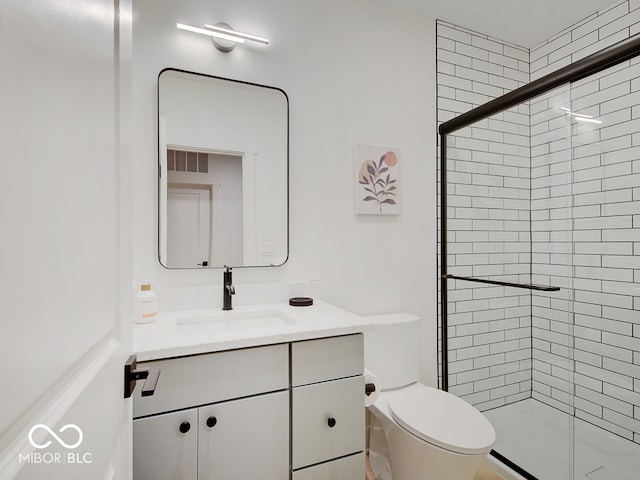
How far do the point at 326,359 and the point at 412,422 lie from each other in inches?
20.7

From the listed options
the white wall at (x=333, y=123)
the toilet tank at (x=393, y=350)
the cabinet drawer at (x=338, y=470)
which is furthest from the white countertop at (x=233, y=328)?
the cabinet drawer at (x=338, y=470)

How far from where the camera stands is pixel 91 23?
46 centimetres

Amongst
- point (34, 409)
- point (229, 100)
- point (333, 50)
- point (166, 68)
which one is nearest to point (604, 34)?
point (333, 50)

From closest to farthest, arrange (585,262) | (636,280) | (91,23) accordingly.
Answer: (91,23) → (636,280) → (585,262)

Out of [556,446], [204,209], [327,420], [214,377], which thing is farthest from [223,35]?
[556,446]

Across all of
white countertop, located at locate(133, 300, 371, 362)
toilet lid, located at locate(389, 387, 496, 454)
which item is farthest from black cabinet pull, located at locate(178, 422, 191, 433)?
→ toilet lid, located at locate(389, 387, 496, 454)

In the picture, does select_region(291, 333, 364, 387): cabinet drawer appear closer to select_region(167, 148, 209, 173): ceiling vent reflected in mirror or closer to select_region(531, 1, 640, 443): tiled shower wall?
select_region(167, 148, 209, 173): ceiling vent reflected in mirror

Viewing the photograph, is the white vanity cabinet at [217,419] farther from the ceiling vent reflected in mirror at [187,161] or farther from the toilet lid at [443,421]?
the ceiling vent reflected in mirror at [187,161]

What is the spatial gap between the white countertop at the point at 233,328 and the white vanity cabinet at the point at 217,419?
5 cm

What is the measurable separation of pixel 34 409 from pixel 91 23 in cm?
49

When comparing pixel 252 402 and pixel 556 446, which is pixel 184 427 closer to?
pixel 252 402

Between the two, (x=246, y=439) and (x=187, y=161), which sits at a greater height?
(x=187, y=161)

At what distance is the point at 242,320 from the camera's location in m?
1.46

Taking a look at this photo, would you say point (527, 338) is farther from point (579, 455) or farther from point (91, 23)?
point (91, 23)
